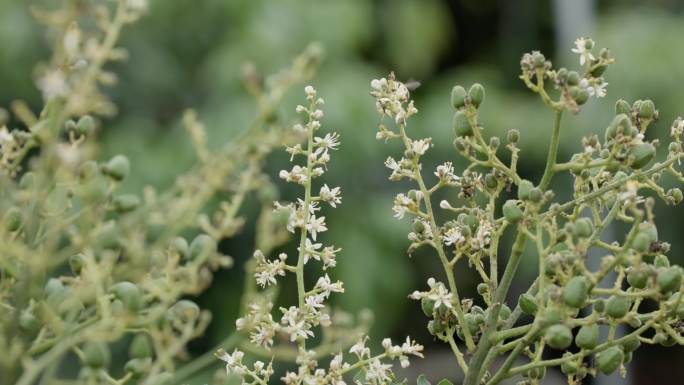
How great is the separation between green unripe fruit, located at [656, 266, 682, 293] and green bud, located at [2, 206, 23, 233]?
27 centimetres

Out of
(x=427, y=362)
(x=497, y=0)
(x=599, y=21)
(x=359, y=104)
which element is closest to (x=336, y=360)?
(x=359, y=104)

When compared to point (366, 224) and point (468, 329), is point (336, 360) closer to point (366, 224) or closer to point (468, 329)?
point (468, 329)

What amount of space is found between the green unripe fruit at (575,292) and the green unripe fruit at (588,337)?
3cm

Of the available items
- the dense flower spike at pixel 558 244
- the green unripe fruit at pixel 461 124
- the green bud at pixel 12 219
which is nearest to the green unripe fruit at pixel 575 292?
the dense flower spike at pixel 558 244

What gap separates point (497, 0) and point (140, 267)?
15.0ft

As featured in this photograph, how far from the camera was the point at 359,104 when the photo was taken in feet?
10.2

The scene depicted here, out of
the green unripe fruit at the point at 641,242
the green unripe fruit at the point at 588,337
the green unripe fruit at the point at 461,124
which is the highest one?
the green unripe fruit at the point at 461,124

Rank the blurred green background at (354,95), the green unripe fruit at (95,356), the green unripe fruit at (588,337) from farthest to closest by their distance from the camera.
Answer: the blurred green background at (354,95) < the green unripe fruit at (588,337) < the green unripe fruit at (95,356)

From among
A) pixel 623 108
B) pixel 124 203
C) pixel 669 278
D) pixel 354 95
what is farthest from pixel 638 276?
pixel 354 95

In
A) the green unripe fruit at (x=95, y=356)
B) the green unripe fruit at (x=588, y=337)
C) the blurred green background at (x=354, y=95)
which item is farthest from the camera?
the blurred green background at (x=354, y=95)

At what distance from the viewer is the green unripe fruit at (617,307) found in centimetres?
45

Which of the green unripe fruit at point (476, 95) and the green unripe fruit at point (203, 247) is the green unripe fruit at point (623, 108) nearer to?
the green unripe fruit at point (476, 95)

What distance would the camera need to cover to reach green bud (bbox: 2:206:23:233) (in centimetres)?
40

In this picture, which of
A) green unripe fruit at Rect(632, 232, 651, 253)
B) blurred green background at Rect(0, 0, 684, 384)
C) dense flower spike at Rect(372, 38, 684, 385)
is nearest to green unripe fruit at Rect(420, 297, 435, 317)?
dense flower spike at Rect(372, 38, 684, 385)
